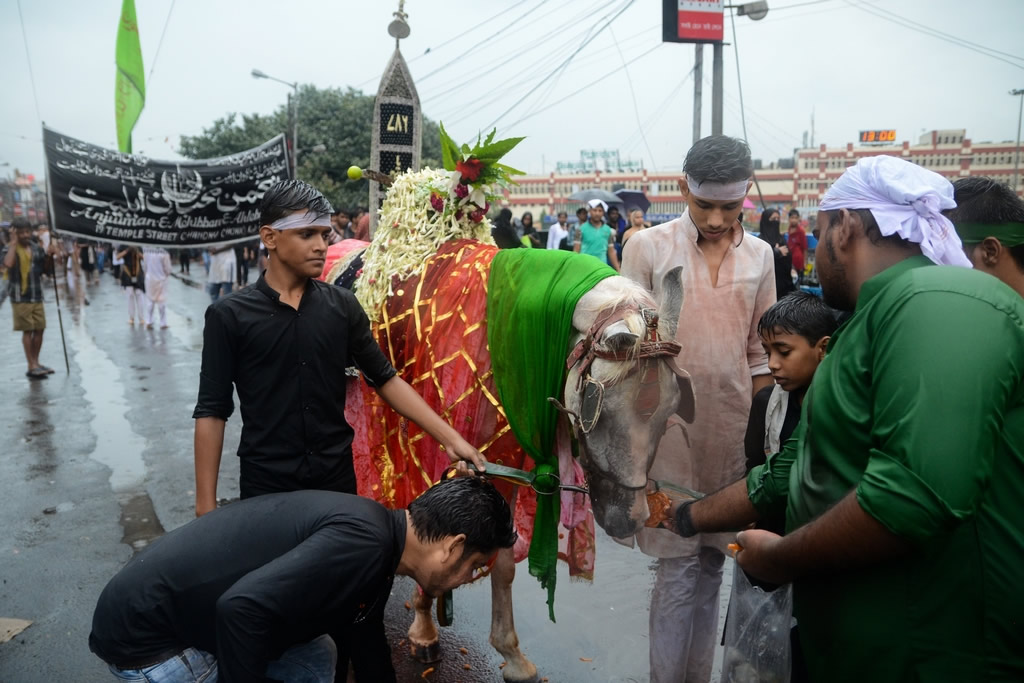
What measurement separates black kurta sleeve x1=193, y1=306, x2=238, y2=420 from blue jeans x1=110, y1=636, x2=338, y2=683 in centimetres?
85

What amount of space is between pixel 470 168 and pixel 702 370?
55.4 inches

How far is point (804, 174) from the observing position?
6425 cm

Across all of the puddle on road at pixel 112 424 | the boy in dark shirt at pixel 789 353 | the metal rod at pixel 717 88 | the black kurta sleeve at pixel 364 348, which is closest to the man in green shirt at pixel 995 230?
the boy in dark shirt at pixel 789 353

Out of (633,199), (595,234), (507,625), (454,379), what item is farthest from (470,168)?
(633,199)

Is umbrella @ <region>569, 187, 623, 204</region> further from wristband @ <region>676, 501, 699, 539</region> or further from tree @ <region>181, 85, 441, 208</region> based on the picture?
wristband @ <region>676, 501, 699, 539</region>

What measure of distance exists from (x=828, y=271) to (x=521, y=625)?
8.73ft

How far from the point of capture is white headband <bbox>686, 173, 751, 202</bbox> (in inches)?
112

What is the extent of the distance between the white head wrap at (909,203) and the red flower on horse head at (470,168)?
2029 mm

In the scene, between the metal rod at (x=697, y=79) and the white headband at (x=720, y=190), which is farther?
the metal rod at (x=697, y=79)

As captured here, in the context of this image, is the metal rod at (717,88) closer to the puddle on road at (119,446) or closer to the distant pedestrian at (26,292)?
the puddle on road at (119,446)

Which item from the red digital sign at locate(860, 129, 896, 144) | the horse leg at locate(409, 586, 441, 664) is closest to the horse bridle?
the horse leg at locate(409, 586, 441, 664)

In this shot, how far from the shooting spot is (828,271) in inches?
70.7

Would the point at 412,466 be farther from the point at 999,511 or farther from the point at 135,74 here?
the point at 135,74

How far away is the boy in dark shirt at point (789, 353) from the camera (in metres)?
2.61
